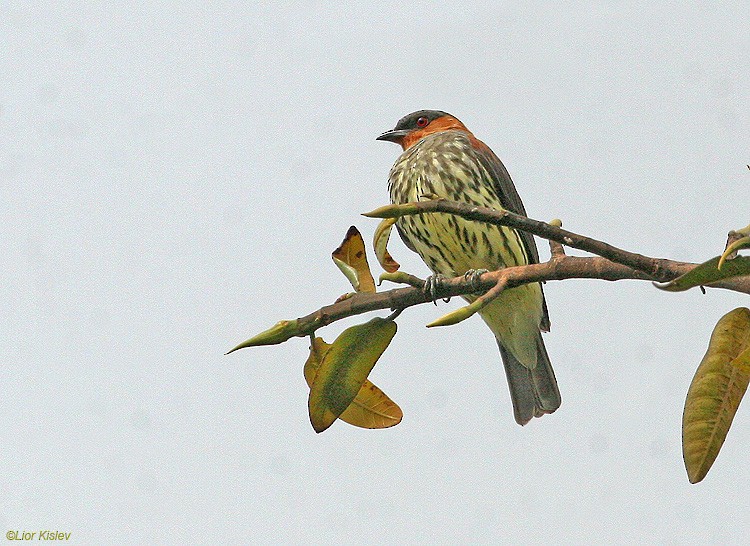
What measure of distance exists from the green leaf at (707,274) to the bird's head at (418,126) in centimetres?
499

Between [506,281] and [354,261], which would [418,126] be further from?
[506,281]

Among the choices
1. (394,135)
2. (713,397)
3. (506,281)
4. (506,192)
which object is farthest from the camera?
(394,135)

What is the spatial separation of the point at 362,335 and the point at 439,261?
10.7 feet

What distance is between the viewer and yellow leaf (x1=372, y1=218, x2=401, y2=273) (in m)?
2.57

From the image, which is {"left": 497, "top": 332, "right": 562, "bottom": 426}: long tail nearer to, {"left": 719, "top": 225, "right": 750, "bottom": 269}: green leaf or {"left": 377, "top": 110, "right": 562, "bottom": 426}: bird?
{"left": 377, "top": 110, "right": 562, "bottom": 426}: bird

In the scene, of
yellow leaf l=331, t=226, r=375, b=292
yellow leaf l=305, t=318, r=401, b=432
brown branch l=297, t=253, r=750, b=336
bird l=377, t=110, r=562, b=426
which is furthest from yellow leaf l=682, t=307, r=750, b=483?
bird l=377, t=110, r=562, b=426

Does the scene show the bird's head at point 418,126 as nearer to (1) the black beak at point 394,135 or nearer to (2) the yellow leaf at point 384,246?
(1) the black beak at point 394,135

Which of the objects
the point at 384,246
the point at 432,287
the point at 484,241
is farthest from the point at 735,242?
the point at 484,241

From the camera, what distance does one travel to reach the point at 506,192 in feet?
18.9

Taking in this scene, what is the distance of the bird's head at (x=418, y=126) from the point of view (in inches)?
265

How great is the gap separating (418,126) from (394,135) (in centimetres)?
18

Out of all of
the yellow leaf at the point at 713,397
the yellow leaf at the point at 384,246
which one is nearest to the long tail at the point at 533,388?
the yellow leaf at the point at 384,246

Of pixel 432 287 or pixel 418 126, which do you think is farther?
pixel 418 126

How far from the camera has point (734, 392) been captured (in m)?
1.94
